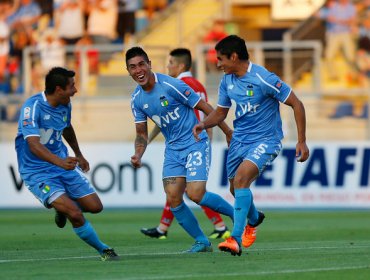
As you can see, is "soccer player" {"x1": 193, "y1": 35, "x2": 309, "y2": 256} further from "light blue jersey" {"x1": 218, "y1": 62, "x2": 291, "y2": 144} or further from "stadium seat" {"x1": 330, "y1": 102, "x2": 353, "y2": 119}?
"stadium seat" {"x1": 330, "y1": 102, "x2": 353, "y2": 119}

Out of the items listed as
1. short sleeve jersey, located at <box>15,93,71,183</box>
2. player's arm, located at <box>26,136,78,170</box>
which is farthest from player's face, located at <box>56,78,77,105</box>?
player's arm, located at <box>26,136,78,170</box>

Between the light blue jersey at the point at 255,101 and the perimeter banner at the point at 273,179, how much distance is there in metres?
9.97

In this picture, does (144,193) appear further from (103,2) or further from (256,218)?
(256,218)

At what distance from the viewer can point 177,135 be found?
1214 cm

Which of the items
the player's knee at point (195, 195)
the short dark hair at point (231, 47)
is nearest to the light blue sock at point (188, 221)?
the player's knee at point (195, 195)

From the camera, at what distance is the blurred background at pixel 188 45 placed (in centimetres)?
2239

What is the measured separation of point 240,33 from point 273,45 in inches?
143

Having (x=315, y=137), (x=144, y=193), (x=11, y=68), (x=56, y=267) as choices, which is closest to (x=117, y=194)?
(x=144, y=193)

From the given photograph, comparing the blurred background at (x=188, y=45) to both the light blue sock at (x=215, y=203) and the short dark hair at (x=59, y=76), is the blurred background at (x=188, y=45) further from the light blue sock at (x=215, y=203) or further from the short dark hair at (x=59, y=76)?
the short dark hair at (x=59, y=76)

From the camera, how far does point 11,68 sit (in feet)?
88.6

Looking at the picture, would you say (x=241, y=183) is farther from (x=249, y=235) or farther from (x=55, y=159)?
(x=55, y=159)

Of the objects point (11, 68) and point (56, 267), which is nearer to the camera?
point (56, 267)

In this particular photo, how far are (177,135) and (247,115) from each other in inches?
35.5

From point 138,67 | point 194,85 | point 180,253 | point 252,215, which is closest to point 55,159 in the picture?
point 138,67
